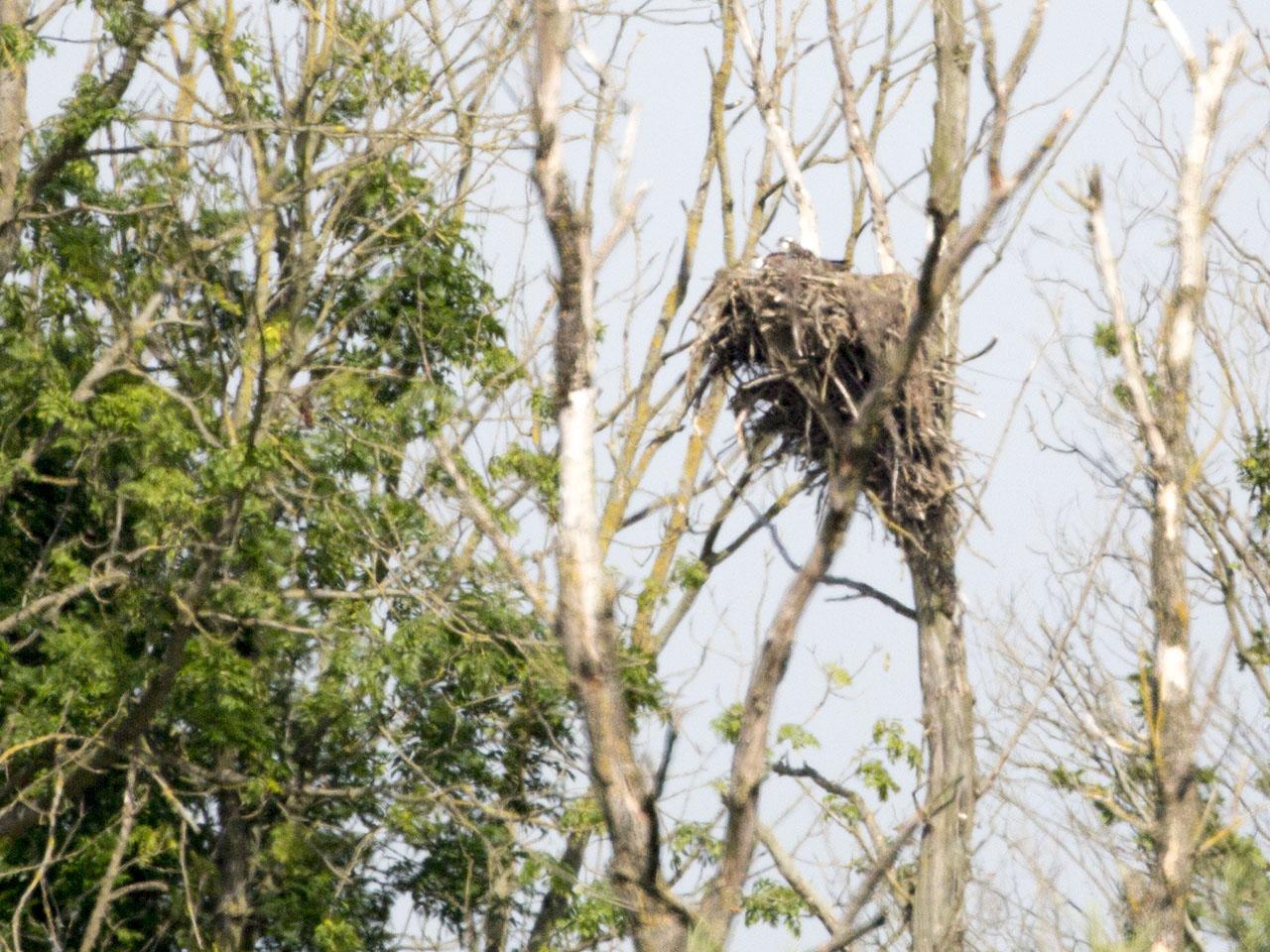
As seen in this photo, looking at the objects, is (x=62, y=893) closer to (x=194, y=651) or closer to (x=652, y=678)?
(x=194, y=651)

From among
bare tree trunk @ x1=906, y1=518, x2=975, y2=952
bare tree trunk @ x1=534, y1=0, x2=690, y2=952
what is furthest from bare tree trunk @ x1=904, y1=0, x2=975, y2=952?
bare tree trunk @ x1=534, y1=0, x2=690, y2=952

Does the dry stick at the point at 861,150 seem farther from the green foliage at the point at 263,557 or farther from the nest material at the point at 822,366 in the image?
the green foliage at the point at 263,557

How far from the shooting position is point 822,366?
7680 millimetres

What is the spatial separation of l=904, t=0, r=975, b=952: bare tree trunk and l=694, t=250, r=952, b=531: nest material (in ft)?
0.62

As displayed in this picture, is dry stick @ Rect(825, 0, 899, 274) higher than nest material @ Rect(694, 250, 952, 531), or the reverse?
dry stick @ Rect(825, 0, 899, 274)

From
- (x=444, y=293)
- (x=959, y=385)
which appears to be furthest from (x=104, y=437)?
(x=959, y=385)

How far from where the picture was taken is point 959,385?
25.9 ft

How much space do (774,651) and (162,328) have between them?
31.2ft

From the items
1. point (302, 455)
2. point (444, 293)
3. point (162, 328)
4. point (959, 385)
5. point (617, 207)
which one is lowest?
point (617, 207)

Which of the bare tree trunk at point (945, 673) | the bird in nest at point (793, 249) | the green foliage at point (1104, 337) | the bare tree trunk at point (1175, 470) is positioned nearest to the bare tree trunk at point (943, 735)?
the bare tree trunk at point (945, 673)

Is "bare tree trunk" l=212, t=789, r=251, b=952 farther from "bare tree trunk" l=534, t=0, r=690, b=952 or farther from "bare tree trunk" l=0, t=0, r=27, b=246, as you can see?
"bare tree trunk" l=534, t=0, r=690, b=952

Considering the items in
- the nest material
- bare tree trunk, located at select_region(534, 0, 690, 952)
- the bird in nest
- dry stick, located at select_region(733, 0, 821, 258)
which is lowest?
bare tree trunk, located at select_region(534, 0, 690, 952)

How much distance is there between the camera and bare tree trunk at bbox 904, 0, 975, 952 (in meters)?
7.60

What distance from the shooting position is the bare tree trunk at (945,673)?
7.60 metres
